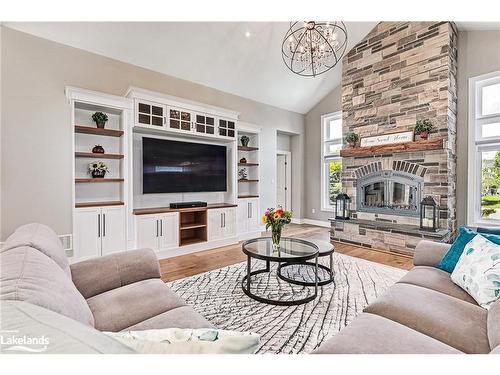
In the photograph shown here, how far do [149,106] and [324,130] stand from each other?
14.2 feet

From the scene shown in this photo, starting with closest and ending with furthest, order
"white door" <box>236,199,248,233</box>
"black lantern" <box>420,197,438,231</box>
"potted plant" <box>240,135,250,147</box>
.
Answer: "black lantern" <box>420,197,438,231</box>
"white door" <box>236,199,248,233</box>
"potted plant" <box>240,135,250,147</box>

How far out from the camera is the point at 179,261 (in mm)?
3697

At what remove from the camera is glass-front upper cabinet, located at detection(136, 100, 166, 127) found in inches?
146

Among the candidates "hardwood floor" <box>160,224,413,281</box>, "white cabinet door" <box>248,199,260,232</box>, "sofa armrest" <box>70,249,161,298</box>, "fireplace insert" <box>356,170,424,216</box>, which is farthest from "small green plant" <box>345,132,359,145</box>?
"sofa armrest" <box>70,249,161,298</box>

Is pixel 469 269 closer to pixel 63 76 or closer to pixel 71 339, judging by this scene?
pixel 71 339

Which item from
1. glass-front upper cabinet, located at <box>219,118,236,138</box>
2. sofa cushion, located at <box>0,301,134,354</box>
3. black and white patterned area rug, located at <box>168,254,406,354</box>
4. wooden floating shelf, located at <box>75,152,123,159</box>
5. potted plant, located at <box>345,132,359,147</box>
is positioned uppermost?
glass-front upper cabinet, located at <box>219,118,236,138</box>

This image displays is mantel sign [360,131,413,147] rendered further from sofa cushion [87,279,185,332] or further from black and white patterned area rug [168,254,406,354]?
sofa cushion [87,279,185,332]

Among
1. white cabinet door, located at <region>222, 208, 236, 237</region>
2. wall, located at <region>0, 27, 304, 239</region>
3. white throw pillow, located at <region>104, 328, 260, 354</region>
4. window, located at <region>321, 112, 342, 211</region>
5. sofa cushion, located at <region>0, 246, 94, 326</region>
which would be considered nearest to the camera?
white throw pillow, located at <region>104, 328, 260, 354</region>

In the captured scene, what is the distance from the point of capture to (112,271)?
5.63ft

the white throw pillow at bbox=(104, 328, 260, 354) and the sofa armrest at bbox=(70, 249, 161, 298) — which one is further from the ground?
the white throw pillow at bbox=(104, 328, 260, 354)

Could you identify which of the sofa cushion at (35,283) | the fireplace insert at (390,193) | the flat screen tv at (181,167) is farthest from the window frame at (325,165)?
the sofa cushion at (35,283)

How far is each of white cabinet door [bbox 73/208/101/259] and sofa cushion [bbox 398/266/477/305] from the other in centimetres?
354

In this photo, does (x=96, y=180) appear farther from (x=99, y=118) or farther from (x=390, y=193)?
(x=390, y=193)

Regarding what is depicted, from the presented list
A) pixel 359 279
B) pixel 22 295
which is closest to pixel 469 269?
pixel 359 279
